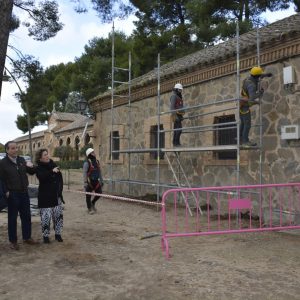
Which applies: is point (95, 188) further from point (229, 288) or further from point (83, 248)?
point (229, 288)

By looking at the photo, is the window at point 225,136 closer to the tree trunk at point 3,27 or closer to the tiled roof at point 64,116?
the tree trunk at point 3,27

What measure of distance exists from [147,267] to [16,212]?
94.3 inches

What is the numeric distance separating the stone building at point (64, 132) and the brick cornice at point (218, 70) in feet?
88.3

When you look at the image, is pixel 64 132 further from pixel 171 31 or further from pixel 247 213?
pixel 247 213

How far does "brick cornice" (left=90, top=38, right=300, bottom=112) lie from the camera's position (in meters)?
8.23

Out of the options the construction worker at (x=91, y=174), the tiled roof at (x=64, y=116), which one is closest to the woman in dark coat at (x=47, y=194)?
the construction worker at (x=91, y=174)

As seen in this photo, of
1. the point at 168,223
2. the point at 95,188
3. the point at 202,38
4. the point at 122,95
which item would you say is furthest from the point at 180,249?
the point at 202,38

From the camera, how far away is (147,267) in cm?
540

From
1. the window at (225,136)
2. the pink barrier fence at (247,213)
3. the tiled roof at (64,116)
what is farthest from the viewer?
the tiled roof at (64,116)

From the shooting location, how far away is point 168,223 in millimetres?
8867

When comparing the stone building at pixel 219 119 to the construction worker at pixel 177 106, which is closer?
the stone building at pixel 219 119

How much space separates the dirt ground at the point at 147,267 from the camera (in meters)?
4.44

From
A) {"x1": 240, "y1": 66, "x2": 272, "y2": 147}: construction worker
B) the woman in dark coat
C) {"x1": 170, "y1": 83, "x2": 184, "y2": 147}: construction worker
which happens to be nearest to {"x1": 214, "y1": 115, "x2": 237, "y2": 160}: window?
{"x1": 170, "y1": 83, "x2": 184, "y2": 147}: construction worker

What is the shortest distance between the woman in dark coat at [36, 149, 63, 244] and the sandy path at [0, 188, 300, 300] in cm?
30
